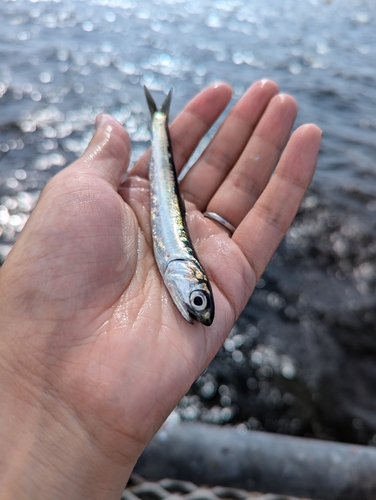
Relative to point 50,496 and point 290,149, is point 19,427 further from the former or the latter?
point 290,149

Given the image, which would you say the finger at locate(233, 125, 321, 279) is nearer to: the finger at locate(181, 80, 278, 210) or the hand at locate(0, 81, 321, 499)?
the hand at locate(0, 81, 321, 499)

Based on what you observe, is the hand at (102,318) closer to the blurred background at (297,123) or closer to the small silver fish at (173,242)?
the small silver fish at (173,242)

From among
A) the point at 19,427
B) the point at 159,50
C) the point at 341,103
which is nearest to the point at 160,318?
the point at 19,427

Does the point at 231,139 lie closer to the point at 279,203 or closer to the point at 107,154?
the point at 279,203

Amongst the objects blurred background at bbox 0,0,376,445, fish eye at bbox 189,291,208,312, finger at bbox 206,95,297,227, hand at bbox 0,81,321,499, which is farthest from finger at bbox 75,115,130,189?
blurred background at bbox 0,0,376,445

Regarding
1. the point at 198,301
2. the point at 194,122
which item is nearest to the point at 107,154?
the point at 194,122
